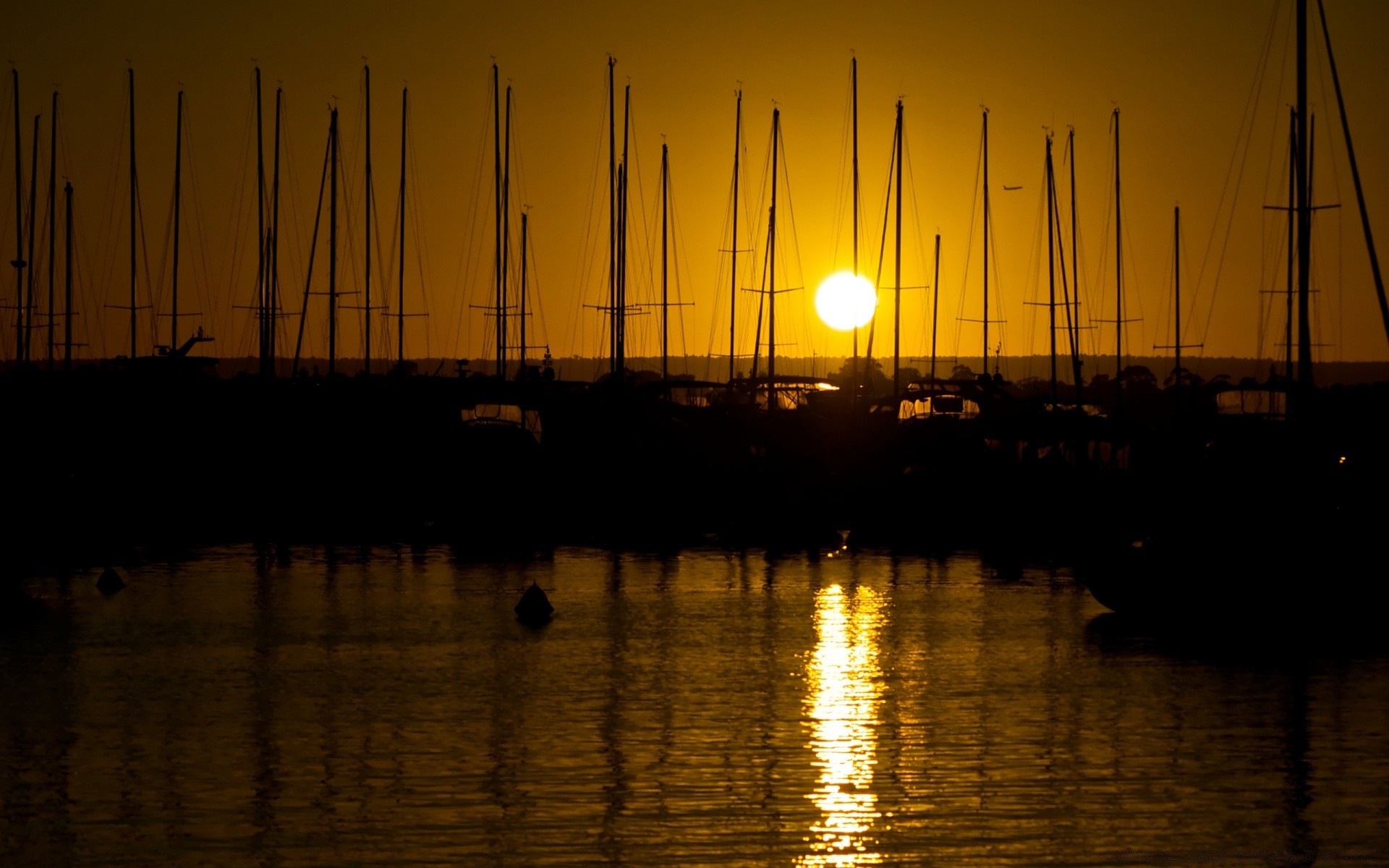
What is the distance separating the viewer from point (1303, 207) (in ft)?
110

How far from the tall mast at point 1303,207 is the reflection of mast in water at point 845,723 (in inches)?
360

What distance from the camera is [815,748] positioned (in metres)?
18.7

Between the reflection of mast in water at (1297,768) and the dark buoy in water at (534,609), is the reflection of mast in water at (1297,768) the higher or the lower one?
the lower one

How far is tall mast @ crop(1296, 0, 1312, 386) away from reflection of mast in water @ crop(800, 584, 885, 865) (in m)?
9.14

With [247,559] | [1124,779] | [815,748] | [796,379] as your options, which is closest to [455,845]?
[815,748]

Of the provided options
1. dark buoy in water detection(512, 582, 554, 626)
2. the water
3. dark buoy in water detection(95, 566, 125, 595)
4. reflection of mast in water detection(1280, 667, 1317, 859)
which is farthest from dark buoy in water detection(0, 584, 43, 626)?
reflection of mast in water detection(1280, 667, 1317, 859)

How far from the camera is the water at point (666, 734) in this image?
14609 mm

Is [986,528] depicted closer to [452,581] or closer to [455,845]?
[452,581]

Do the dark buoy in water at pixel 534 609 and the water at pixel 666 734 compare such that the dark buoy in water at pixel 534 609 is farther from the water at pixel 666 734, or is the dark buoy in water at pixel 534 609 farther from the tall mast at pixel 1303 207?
the tall mast at pixel 1303 207

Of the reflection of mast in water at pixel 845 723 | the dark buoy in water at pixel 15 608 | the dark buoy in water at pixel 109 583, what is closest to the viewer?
the reflection of mast in water at pixel 845 723

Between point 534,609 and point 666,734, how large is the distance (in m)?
10.0

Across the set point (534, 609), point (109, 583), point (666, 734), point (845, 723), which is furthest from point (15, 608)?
point (845, 723)

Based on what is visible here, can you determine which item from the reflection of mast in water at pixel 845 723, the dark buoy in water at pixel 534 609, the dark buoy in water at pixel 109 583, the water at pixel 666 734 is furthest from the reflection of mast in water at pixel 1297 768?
the dark buoy in water at pixel 109 583

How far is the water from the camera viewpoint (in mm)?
14609
